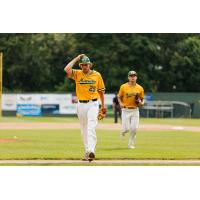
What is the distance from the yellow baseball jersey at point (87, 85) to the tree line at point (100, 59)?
4906cm

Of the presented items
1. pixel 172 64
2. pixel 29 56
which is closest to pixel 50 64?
pixel 29 56

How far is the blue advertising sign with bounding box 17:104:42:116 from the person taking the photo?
5869 centimetres

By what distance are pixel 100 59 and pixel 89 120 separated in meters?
54.4

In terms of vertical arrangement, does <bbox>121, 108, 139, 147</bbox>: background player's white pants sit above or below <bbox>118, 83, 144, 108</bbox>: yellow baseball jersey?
below

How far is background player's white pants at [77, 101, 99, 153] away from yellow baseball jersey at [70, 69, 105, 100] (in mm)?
179

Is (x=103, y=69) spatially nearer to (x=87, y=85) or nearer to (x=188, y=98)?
(x=188, y=98)

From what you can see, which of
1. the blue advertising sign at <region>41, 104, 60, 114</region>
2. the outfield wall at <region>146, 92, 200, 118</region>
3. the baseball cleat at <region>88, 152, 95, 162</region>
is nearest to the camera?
the baseball cleat at <region>88, 152, 95, 162</region>

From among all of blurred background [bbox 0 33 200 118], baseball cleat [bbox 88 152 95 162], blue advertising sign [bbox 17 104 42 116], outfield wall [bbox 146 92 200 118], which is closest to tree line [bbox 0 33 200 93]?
blurred background [bbox 0 33 200 118]

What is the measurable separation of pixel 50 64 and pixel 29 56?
11.9 ft

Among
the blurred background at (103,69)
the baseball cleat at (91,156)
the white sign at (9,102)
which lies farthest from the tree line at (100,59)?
the baseball cleat at (91,156)

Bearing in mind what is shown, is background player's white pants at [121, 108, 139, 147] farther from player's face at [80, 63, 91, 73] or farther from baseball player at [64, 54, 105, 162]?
player's face at [80, 63, 91, 73]

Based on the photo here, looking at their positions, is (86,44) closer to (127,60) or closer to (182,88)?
(127,60)

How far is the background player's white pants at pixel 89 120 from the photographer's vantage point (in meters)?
15.0

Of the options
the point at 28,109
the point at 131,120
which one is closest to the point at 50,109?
the point at 28,109
